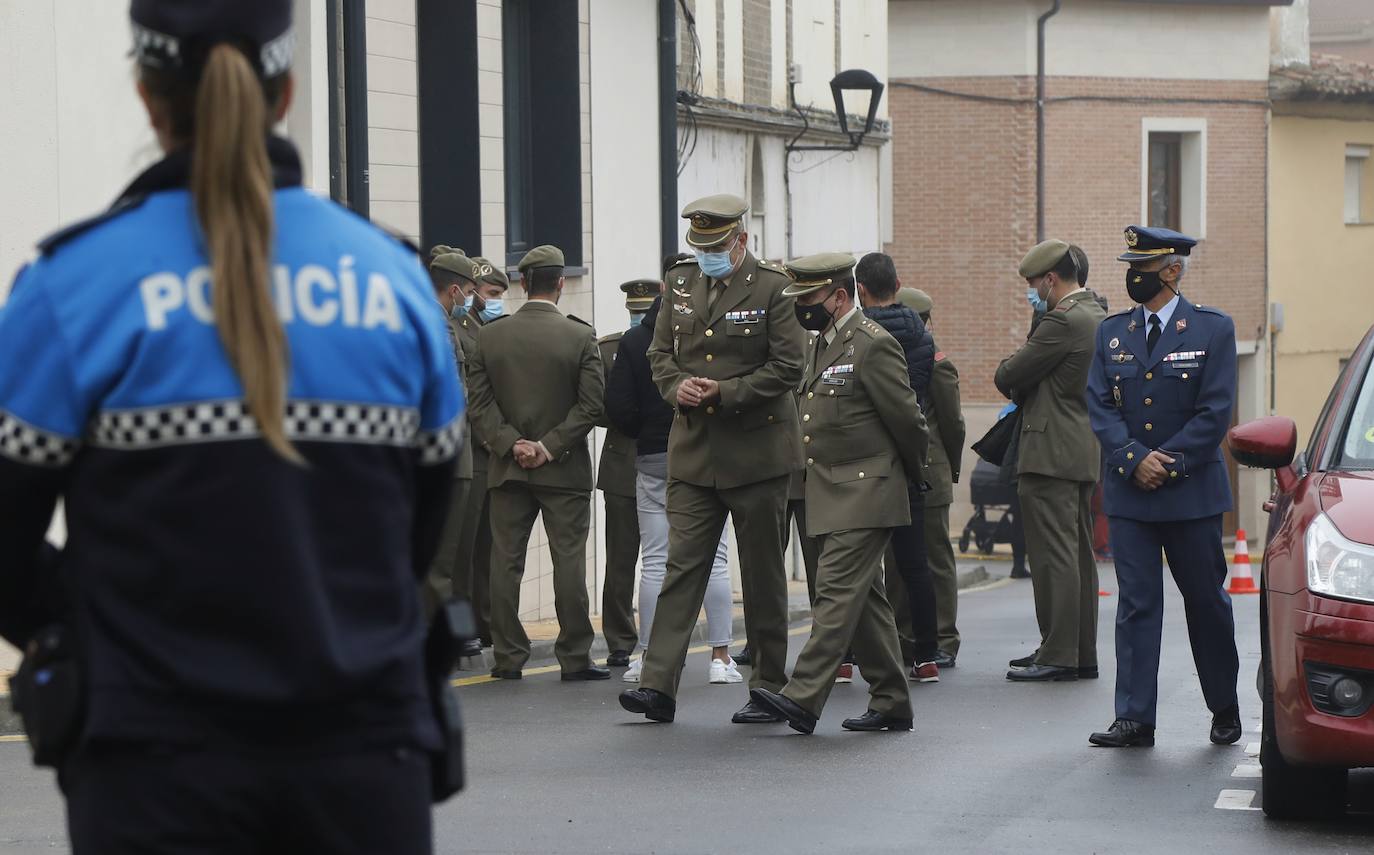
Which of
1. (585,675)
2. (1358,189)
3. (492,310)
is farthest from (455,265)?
(1358,189)

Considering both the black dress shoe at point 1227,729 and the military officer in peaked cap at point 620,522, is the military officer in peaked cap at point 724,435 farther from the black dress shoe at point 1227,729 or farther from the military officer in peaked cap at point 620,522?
the military officer in peaked cap at point 620,522

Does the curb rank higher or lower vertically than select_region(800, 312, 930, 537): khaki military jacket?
lower

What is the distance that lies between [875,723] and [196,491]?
21.7 feet

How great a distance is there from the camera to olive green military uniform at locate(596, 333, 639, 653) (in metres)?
11.6

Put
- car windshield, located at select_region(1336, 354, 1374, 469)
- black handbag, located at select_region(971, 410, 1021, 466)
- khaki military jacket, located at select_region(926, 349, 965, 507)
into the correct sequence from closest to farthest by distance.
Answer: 1. car windshield, located at select_region(1336, 354, 1374, 469)
2. khaki military jacket, located at select_region(926, 349, 965, 507)
3. black handbag, located at select_region(971, 410, 1021, 466)

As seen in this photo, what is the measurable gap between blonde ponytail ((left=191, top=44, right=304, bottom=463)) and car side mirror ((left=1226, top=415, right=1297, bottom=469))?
16.6 feet

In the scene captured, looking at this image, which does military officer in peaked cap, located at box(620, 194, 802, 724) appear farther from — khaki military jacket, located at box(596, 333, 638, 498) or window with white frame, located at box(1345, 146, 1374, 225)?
window with white frame, located at box(1345, 146, 1374, 225)

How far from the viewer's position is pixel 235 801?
258 cm

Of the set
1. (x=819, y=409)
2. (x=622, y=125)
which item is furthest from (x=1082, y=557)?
(x=622, y=125)

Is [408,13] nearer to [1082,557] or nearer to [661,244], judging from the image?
[661,244]

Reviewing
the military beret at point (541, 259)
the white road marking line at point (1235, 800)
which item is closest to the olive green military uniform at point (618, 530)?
the military beret at point (541, 259)

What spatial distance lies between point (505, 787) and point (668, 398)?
216 centimetres

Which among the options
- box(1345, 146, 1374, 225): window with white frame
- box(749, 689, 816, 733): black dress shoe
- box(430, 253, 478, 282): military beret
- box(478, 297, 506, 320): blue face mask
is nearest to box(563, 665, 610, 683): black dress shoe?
box(478, 297, 506, 320): blue face mask

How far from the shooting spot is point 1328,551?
21.3 ft
